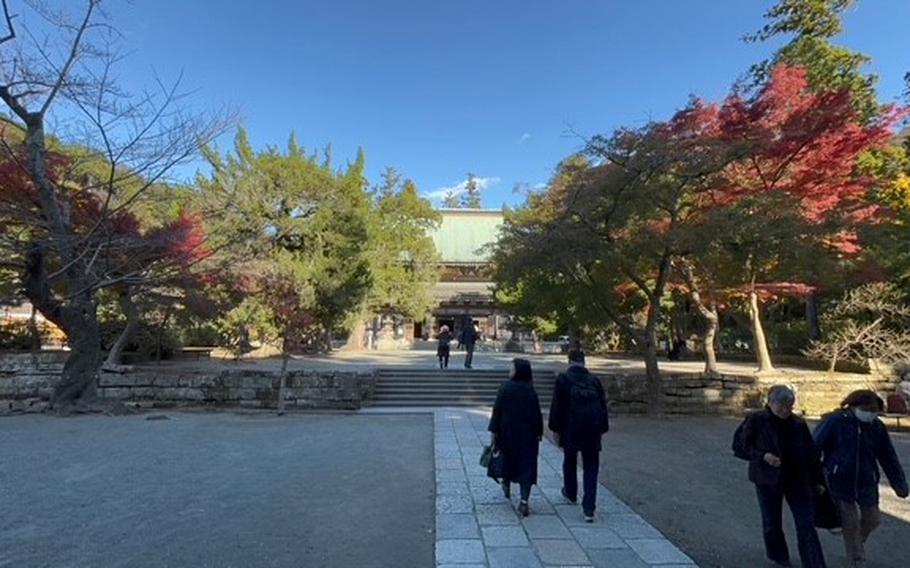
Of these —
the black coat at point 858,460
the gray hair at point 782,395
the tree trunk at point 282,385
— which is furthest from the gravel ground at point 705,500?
the tree trunk at point 282,385

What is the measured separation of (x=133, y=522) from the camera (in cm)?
473

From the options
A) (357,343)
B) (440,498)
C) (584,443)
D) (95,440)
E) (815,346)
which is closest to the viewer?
(584,443)

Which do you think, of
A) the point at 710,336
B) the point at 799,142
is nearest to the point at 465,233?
the point at 710,336

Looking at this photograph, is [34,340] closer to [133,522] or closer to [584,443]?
[133,522]

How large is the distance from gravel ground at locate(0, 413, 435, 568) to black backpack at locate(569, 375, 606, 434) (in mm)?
1603

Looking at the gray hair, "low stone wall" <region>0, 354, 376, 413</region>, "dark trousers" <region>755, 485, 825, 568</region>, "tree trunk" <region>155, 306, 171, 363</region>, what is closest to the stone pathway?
"dark trousers" <region>755, 485, 825, 568</region>

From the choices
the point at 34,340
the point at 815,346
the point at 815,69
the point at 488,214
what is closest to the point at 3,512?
the point at 34,340

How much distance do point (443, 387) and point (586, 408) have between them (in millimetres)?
9556

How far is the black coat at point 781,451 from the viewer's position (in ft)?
11.9

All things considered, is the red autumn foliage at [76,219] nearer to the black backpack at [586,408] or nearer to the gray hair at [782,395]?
the black backpack at [586,408]

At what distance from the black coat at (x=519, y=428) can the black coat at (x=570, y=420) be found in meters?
0.21

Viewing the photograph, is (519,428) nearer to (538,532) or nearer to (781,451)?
(538,532)

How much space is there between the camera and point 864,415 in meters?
3.74

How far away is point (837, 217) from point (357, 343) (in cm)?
2162
